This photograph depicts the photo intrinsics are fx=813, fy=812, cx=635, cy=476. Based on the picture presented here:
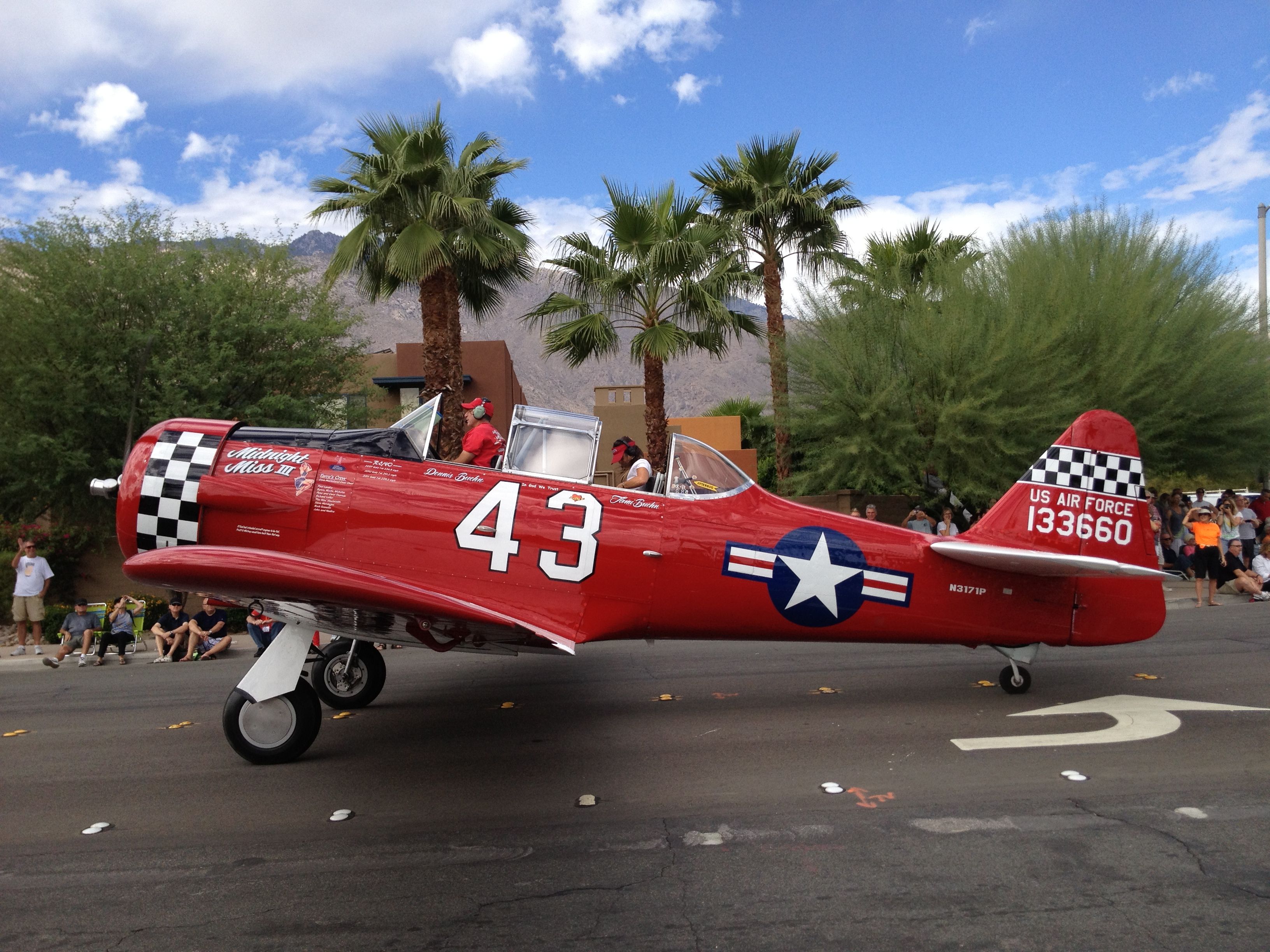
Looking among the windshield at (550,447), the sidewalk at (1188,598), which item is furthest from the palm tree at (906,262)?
the windshield at (550,447)

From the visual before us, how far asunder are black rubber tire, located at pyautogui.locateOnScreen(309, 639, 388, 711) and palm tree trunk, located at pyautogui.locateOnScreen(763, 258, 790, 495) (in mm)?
12297

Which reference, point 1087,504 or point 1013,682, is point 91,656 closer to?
point 1013,682

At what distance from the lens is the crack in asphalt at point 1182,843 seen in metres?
3.25

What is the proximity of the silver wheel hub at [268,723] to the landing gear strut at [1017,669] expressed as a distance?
16.7 feet

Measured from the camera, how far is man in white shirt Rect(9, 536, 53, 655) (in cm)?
1088

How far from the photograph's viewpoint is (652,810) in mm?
4250

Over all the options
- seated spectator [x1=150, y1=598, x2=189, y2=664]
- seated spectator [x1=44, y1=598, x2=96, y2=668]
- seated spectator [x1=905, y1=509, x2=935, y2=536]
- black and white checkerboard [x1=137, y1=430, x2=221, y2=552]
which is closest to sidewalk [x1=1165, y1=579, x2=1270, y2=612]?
seated spectator [x1=905, y1=509, x2=935, y2=536]

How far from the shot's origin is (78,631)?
10.4 metres

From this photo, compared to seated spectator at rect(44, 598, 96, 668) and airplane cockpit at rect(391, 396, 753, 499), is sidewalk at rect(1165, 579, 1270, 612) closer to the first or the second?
airplane cockpit at rect(391, 396, 753, 499)

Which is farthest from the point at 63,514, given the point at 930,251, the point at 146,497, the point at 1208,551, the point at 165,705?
the point at 930,251

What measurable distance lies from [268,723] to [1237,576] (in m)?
13.6

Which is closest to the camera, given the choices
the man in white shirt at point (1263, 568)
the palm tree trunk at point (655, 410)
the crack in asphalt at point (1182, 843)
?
the crack in asphalt at point (1182, 843)

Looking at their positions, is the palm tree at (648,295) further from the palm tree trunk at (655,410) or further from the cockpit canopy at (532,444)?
the cockpit canopy at (532,444)

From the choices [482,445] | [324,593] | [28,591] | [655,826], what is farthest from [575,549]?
[28,591]
